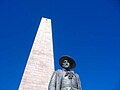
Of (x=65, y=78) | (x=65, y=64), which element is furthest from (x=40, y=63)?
(x=65, y=78)

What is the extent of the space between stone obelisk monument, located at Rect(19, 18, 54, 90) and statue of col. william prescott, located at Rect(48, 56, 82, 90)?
37.5ft

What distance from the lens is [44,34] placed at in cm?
2091

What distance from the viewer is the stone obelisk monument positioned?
17562 millimetres

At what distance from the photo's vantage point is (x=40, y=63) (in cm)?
1866

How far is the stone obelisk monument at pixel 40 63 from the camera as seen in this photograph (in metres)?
17.6

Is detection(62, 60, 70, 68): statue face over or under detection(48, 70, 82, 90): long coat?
over

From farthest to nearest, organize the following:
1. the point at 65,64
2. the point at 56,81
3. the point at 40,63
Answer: the point at 40,63, the point at 65,64, the point at 56,81

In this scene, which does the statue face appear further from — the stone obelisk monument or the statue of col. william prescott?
the stone obelisk monument

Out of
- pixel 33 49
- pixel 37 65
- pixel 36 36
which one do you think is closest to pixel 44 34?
pixel 36 36

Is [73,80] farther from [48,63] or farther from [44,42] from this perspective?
[44,42]

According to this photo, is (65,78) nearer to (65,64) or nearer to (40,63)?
(65,64)

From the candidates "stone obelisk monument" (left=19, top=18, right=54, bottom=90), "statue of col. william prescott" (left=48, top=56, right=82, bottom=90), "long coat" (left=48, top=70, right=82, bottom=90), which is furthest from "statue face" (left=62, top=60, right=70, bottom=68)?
"stone obelisk monument" (left=19, top=18, right=54, bottom=90)

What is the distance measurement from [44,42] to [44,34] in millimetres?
892

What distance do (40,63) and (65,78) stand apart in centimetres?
1278
